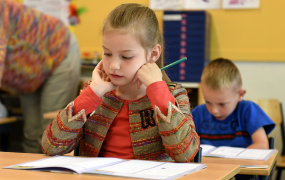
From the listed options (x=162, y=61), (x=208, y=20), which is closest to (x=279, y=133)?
(x=208, y=20)

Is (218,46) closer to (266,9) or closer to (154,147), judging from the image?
(266,9)

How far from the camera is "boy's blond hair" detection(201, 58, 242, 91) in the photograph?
1.93m

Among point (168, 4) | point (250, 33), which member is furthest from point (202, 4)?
point (250, 33)

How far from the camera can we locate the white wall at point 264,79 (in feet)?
9.59

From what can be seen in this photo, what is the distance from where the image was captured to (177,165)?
34.9 inches

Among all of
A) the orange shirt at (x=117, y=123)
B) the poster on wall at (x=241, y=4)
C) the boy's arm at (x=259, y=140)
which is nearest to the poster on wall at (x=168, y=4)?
the poster on wall at (x=241, y=4)

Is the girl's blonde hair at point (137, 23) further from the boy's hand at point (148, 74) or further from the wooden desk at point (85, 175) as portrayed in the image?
the wooden desk at point (85, 175)

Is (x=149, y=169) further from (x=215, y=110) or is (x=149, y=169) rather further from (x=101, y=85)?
(x=215, y=110)

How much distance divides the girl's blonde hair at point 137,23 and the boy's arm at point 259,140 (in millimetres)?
873

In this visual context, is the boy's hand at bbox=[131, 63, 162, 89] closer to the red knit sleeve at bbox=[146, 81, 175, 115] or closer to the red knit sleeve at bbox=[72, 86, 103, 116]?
the red knit sleeve at bbox=[146, 81, 175, 115]

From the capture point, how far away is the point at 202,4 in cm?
309

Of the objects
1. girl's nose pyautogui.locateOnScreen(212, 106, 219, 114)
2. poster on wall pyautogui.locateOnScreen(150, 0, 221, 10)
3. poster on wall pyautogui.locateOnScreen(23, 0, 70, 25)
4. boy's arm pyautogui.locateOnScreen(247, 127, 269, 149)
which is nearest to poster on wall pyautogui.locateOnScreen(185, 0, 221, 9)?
poster on wall pyautogui.locateOnScreen(150, 0, 221, 10)

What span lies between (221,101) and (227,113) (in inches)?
3.1

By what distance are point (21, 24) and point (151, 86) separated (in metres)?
1.90
